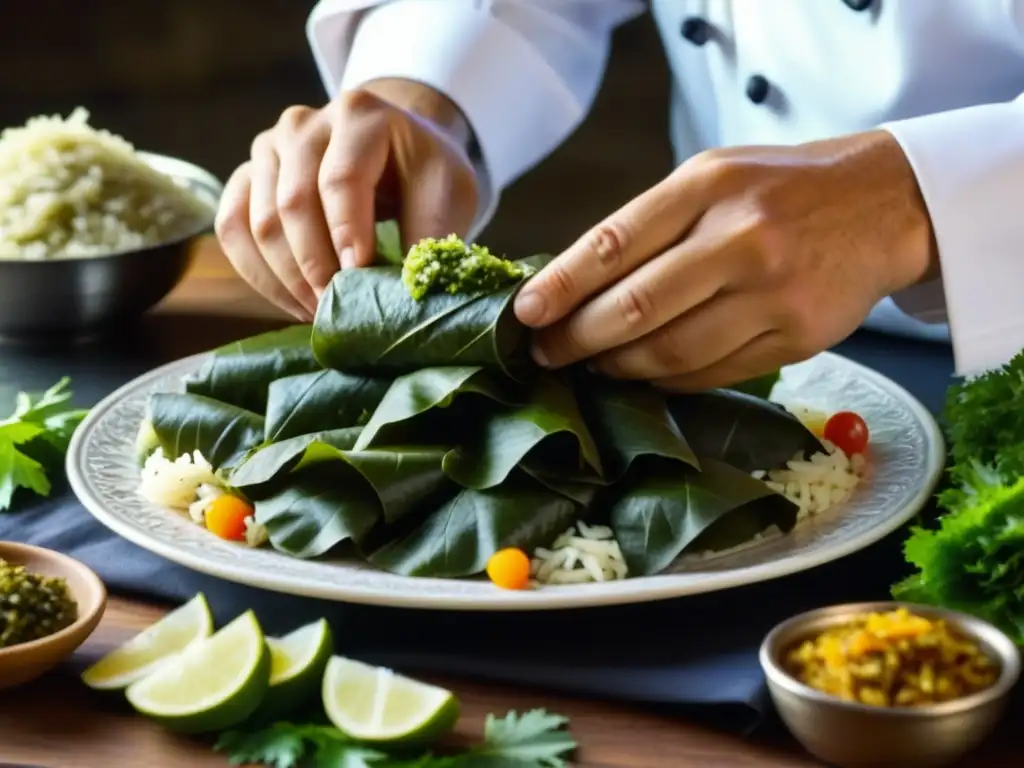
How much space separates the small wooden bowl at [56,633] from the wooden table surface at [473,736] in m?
0.04

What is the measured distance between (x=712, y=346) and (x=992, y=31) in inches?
30.3

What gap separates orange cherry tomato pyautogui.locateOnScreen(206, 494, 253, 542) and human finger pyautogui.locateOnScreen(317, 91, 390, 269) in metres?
0.39

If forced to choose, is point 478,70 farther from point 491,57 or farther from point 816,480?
point 816,480

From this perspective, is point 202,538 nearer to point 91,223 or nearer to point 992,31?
point 91,223

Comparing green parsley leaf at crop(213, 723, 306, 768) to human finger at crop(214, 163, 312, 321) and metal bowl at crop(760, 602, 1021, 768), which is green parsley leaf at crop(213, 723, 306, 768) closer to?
metal bowl at crop(760, 602, 1021, 768)

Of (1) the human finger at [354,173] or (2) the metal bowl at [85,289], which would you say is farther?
(2) the metal bowl at [85,289]

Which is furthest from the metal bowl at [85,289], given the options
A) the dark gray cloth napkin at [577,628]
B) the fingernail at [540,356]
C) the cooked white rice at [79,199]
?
the fingernail at [540,356]

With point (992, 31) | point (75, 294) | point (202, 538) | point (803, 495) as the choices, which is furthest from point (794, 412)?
point (75, 294)

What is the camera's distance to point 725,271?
138 centimetres

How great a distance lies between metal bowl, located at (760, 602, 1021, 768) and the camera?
0.99m

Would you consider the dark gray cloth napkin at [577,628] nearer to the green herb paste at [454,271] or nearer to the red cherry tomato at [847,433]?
the red cherry tomato at [847,433]

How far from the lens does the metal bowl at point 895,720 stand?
99 centimetres

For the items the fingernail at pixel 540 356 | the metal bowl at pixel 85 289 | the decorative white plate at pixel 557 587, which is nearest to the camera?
the decorative white plate at pixel 557 587

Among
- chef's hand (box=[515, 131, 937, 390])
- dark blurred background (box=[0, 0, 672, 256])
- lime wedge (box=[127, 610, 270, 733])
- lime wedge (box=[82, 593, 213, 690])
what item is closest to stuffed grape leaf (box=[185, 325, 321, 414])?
chef's hand (box=[515, 131, 937, 390])
